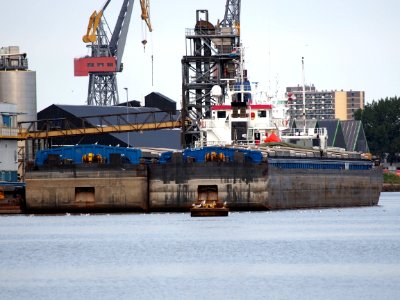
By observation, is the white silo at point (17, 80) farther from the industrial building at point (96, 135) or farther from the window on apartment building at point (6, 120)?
the window on apartment building at point (6, 120)

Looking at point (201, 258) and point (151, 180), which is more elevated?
point (151, 180)

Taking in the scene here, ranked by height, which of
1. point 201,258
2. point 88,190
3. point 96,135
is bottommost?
point 201,258

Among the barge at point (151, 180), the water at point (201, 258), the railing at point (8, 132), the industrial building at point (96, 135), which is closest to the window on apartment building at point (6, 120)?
the railing at point (8, 132)

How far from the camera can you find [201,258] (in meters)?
83.2

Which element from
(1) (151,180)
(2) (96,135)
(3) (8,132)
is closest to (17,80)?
(2) (96,135)

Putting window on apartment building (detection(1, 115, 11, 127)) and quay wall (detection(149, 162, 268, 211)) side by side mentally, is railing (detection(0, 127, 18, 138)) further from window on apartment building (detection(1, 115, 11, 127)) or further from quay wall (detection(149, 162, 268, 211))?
quay wall (detection(149, 162, 268, 211))

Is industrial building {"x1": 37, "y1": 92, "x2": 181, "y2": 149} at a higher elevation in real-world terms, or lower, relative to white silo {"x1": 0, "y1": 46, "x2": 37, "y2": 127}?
lower

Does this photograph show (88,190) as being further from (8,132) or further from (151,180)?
(8,132)

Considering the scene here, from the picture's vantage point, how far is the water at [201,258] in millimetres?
69938

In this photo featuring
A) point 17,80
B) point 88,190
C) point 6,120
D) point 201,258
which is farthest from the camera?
point 17,80

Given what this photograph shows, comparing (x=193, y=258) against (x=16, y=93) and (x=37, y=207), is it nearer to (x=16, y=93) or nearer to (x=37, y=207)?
(x=37, y=207)

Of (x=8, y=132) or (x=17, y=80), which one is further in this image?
(x=17, y=80)

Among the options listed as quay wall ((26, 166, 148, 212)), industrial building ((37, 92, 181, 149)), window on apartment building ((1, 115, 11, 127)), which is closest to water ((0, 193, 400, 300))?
quay wall ((26, 166, 148, 212))

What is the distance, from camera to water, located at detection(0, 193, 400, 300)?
69.9 m
